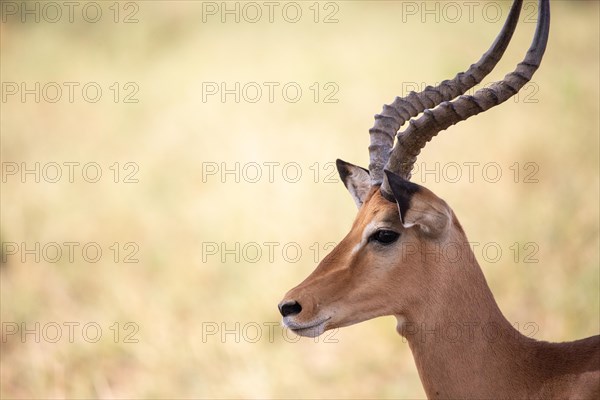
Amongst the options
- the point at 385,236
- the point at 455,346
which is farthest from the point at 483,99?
the point at 455,346

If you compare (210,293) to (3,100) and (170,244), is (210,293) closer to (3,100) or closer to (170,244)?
(170,244)

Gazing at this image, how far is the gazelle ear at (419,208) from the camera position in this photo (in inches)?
186

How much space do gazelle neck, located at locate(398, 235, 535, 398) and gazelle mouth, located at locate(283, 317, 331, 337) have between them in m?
0.46

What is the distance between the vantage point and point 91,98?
18.7 metres

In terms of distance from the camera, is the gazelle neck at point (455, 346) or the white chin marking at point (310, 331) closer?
the white chin marking at point (310, 331)

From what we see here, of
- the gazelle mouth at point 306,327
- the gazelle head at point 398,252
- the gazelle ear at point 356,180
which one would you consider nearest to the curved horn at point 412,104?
the gazelle head at point 398,252

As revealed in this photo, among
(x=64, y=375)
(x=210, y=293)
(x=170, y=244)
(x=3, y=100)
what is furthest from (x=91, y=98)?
(x=64, y=375)

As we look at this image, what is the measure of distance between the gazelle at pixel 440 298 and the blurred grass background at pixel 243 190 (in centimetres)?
354

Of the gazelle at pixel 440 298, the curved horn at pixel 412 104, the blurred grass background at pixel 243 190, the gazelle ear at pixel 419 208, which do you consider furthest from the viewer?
the blurred grass background at pixel 243 190

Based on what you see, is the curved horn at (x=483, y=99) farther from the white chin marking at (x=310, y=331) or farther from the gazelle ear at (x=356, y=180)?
the white chin marking at (x=310, y=331)

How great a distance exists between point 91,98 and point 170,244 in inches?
270

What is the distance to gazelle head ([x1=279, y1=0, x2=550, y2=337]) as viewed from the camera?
16.2 feet

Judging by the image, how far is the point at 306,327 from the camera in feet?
16.1

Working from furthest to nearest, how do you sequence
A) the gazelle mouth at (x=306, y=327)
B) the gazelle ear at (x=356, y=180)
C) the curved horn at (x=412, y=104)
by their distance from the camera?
the gazelle ear at (x=356, y=180), the curved horn at (x=412, y=104), the gazelle mouth at (x=306, y=327)
